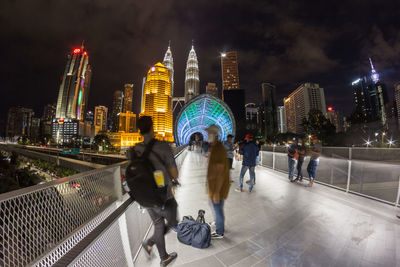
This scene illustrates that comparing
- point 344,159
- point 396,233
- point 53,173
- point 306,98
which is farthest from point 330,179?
point 306,98

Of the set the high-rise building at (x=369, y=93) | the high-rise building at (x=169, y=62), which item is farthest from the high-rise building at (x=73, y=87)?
the high-rise building at (x=369, y=93)

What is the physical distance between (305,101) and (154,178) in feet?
445

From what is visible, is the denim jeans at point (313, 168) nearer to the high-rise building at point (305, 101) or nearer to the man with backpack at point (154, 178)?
the man with backpack at point (154, 178)

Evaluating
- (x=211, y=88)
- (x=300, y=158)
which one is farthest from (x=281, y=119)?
(x=300, y=158)

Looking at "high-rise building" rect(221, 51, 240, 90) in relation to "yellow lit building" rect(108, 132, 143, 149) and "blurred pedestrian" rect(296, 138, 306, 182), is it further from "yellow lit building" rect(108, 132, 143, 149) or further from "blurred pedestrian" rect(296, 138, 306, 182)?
"blurred pedestrian" rect(296, 138, 306, 182)

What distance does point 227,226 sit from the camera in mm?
2982

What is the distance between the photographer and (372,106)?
104 meters

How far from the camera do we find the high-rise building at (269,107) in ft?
405

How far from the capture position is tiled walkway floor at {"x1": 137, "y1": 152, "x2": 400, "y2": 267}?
2166mm

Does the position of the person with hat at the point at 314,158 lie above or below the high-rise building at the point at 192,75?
below

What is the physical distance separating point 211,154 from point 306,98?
134651 mm

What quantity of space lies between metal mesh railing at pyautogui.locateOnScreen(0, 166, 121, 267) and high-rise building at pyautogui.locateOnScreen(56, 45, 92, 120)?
155 metres

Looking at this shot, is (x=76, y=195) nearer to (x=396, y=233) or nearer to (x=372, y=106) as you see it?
(x=396, y=233)

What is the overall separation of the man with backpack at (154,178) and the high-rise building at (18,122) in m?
199
